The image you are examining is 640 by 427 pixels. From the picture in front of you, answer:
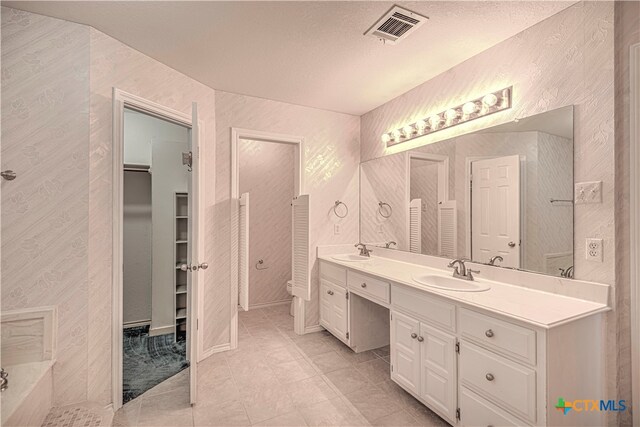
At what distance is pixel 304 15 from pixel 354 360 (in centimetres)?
264

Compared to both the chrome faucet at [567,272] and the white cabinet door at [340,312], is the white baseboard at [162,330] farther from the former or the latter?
the chrome faucet at [567,272]

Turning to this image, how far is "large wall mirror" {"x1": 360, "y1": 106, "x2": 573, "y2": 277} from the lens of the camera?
1.73m

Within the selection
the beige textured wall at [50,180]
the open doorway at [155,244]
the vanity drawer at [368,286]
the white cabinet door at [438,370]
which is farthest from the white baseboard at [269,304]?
the white cabinet door at [438,370]

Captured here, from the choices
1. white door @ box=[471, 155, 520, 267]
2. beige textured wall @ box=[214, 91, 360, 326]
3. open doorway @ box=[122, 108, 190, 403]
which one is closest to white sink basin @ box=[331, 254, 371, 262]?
beige textured wall @ box=[214, 91, 360, 326]

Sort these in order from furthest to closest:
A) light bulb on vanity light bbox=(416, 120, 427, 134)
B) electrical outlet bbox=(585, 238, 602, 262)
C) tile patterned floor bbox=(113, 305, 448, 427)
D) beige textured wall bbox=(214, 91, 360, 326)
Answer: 1. beige textured wall bbox=(214, 91, 360, 326)
2. light bulb on vanity light bbox=(416, 120, 427, 134)
3. tile patterned floor bbox=(113, 305, 448, 427)
4. electrical outlet bbox=(585, 238, 602, 262)

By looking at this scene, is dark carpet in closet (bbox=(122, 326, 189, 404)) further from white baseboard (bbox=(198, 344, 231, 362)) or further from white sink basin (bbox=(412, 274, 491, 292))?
white sink basin (bbox=(412, 274, 491, 292))

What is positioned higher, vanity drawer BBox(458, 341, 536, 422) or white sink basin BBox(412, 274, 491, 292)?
white sink basin BBox(412, 274, 491, 292)

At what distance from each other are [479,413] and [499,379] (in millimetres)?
253

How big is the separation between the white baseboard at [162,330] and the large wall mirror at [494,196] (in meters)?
2.41

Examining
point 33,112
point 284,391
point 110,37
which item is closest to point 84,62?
point 110,37

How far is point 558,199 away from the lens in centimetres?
172

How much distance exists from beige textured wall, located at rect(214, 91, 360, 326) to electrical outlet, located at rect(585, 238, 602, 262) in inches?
84.7

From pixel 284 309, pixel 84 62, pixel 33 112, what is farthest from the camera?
pixel 284 309

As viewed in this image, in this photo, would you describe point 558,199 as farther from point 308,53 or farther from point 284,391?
point 284,391
